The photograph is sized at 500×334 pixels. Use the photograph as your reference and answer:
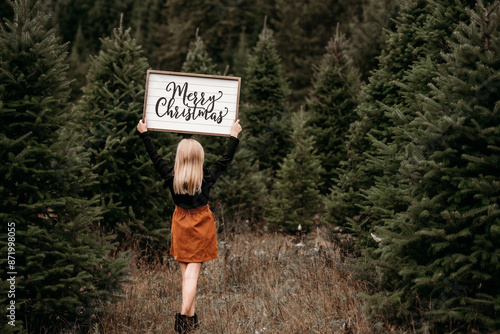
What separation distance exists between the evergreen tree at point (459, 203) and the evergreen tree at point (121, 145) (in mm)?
3895

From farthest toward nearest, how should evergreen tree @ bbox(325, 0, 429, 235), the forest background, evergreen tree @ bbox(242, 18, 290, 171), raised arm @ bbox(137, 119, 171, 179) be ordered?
evergreen tree @ bbox(242, 18, 290, 171) < evergreen tree @ bbox(325, 0, 429, 235) < raised arm @ bbox(137, 119, 171, 179) < the forest background

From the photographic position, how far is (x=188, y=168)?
380cm

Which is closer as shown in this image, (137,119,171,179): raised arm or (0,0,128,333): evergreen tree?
(0,0,128,333): evergreen tree

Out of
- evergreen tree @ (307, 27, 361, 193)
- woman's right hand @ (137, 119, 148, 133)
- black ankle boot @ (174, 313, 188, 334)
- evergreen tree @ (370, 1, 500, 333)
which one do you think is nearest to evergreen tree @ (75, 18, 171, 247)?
woman's right hand @ (137, 119, 148, 133)

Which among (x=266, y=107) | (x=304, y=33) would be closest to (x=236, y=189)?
(x=266, y=107)

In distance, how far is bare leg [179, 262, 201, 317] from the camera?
3.83 m

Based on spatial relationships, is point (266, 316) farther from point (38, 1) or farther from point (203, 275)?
point (38, 1)

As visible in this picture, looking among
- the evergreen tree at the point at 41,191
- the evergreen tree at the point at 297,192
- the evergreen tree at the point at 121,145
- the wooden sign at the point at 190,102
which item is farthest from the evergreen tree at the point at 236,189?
the evergreen tree at the point at 41,191

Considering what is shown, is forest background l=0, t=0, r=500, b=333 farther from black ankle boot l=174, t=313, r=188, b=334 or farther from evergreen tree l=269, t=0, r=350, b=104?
evergreen tree l=269, t=0, r=350, b=104

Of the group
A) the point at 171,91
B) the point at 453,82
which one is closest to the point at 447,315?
the point at 453,82

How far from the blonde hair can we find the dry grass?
4.73 ft

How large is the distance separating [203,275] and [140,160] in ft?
6.32

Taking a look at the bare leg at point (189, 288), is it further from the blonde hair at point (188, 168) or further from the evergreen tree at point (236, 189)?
the evergreen tree at point (236, 189)

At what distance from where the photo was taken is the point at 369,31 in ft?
73.0
